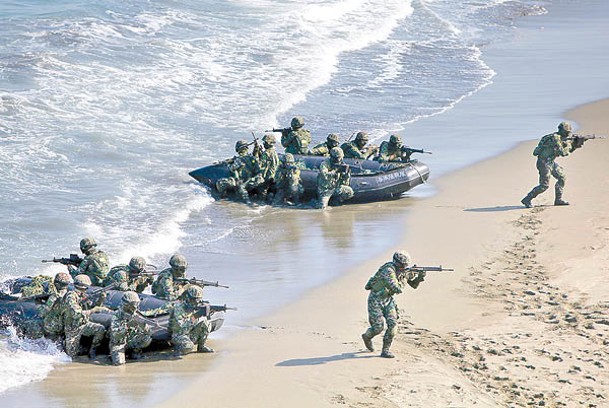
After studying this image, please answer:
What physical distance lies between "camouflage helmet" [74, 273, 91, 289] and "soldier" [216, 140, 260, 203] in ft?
27.6

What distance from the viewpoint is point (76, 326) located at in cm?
1695

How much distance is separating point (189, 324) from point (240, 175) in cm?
916

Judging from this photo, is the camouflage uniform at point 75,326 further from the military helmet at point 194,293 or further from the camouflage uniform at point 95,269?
the camouflage uniform at point 95,269

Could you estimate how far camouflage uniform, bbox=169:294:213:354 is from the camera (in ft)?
55.8

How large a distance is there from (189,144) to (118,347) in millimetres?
13717

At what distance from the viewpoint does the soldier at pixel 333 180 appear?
83.5 feet

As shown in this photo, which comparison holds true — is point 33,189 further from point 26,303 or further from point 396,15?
point 396,15

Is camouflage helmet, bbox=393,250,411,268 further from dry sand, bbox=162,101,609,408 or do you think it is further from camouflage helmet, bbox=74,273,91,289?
camouflage helmet, bbox=74,273,91,289

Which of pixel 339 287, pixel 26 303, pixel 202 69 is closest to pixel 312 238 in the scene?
pixel 339 287

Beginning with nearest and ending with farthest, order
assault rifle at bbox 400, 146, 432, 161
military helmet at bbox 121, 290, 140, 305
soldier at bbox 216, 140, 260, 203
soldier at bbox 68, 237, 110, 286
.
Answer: military helmet at bbox 121, 290, 140, 305 → soldier at bbox 68, 237, 110, 286 → soldier at bbox 216, 140, 260, 203 → assault rifle at bbox 400, 146, 432, 161

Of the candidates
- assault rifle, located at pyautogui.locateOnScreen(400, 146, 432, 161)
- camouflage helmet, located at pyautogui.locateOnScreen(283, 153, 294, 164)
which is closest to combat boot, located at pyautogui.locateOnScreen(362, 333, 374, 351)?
camouflage helmet, located at pyautogui.locateOnScreen(283, 153, 294, 164)

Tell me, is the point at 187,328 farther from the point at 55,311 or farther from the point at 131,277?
the point at 55,311

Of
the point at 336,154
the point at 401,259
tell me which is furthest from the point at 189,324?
the point at 336,154

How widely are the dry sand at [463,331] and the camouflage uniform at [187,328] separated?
1.27ft
